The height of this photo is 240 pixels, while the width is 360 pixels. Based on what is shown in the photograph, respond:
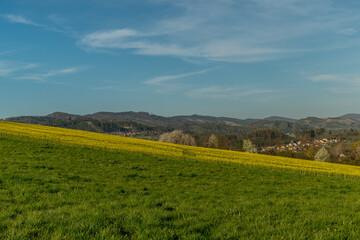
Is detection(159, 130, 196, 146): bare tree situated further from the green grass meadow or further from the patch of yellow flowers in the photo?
the green grass meadow

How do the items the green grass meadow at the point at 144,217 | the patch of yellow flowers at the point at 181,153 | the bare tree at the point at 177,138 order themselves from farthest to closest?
the bare tree at the point at 177,138 < the patch of yellow flowers at the point at 181,153 < the green grass meadow at the point at 144,217

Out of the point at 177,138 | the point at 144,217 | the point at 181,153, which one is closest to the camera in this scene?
the point at 144,217

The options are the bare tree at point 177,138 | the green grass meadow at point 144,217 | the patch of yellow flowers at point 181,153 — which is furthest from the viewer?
the bare tree at point 177,138

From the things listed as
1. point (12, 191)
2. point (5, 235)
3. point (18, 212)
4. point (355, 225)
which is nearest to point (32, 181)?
point (12, 191)

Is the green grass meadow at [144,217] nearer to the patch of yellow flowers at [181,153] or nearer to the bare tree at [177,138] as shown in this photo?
the patch of yellow flowers at [181,153]

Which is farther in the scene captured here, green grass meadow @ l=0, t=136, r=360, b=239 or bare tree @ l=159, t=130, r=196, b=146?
bare tree @ l=159, t=130, r=196, b=146

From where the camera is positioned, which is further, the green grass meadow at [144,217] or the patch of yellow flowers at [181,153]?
the patch of yellow flowers at [181,153]

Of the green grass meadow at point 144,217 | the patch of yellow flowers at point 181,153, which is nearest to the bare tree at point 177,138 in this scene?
the patch of yellow flowers at point 181,153

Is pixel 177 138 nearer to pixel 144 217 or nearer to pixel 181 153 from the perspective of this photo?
pixel 181 153

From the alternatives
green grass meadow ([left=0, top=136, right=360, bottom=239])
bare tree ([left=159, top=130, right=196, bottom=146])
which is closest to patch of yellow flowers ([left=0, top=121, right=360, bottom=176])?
green grass meadow ([left=0, top=136, right=360, bottom=239])

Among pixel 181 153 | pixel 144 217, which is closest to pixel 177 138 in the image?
pixel 181 153

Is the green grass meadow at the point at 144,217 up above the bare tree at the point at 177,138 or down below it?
above

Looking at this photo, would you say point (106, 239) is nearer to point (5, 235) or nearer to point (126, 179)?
point (5, 235)

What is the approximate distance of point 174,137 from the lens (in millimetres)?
114500
